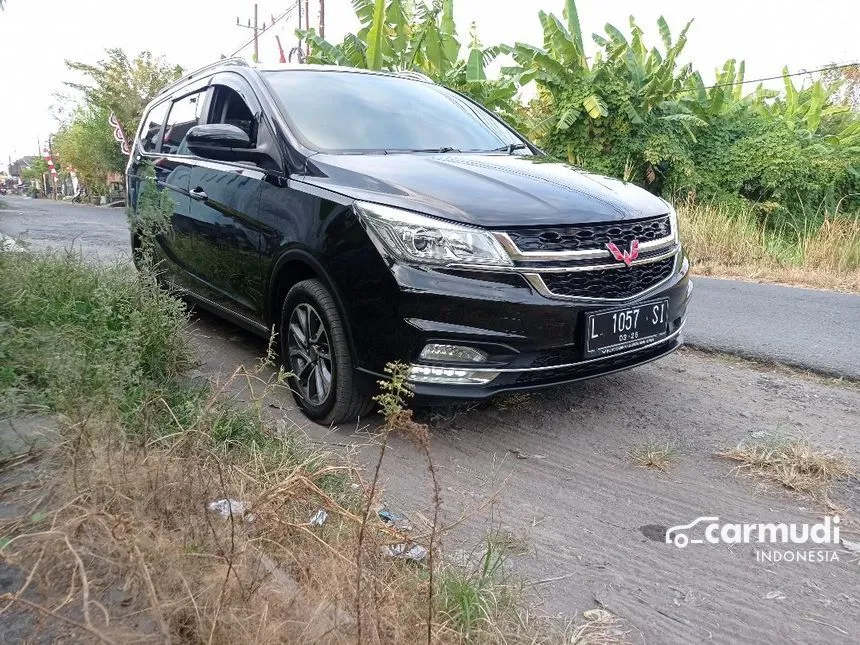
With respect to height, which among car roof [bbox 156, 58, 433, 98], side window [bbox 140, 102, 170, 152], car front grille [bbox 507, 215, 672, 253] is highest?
car roof [bbox 156, 58, 433, 98]

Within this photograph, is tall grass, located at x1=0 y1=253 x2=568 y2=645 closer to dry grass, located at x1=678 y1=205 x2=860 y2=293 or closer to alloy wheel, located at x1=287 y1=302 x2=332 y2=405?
alloy wheel, located at x1=287 y1=302 x2=332 y2=405

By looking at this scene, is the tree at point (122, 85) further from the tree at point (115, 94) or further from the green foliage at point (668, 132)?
the green foliage at point (668, 132)

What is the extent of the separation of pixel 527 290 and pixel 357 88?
2038mm

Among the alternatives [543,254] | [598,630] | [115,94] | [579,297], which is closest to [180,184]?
[543,254]

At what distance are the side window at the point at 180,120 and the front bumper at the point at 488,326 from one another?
2689 mm

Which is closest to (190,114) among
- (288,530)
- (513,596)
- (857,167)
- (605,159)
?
(288,530)

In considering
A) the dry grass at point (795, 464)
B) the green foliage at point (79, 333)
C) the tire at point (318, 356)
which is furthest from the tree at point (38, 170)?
the dry grass at point (795, 464)

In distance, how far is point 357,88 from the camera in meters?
4.12

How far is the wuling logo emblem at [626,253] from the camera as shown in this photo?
296 cm

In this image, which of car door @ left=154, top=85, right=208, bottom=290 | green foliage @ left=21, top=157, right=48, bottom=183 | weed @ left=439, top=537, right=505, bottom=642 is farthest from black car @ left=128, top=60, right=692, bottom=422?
green foliage @ left=21, top=157, right=48, bottom=183

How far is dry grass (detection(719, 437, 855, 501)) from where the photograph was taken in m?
2.72

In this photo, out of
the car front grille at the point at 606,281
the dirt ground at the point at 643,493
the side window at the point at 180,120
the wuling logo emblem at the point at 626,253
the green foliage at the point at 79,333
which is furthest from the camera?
the side window at the point at 180,120

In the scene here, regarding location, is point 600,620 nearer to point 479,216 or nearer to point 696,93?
point 479,216
